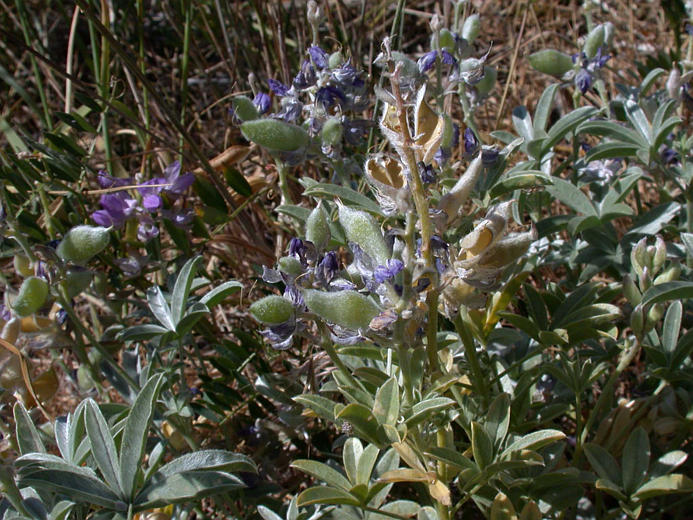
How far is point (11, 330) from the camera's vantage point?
1143mm

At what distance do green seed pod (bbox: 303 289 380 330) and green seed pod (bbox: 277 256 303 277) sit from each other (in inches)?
3.5

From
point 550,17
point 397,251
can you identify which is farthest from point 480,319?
point 550,17

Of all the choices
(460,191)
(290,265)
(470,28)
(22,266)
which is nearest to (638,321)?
(460,191)

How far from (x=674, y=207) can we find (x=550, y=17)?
1.65m

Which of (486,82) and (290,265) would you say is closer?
(290,265)

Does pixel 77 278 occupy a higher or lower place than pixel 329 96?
lower

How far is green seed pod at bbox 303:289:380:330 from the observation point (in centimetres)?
79

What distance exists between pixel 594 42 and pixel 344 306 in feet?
3.22

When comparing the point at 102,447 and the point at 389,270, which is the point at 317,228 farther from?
the point at 102,447

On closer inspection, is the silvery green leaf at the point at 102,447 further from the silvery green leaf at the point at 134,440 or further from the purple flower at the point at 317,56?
the purple flower at the point at 317,56

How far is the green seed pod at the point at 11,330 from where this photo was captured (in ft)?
3.74

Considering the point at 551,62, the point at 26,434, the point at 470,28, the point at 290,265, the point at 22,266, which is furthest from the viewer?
the point at 551,62

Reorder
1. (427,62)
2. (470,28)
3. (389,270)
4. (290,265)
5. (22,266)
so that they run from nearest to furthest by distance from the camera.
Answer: (389,270) → (290,265) → (427,62) → (22,266) → (470,28)

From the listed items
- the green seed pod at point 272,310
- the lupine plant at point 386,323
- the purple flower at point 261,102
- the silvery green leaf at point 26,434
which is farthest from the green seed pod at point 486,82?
the silvery green leaf at point 26,434
